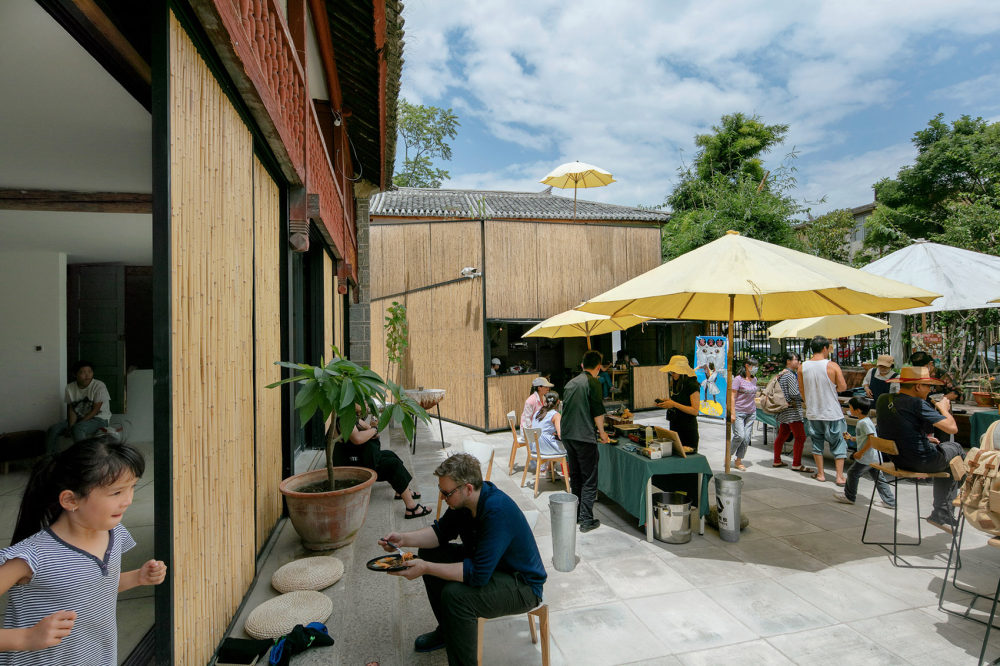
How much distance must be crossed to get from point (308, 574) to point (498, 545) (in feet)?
4.57

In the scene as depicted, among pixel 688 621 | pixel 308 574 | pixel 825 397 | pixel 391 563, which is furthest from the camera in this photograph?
pixel 825 397

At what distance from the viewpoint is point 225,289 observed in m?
2.54

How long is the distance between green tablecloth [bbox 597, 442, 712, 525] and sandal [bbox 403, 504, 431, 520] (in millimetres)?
2020

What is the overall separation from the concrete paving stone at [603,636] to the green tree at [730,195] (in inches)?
619

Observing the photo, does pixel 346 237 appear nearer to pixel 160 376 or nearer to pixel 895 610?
pixel 160 376

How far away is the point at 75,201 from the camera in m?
5.09

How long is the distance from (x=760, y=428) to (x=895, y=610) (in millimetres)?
7560

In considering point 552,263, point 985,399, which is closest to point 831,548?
point 985,399

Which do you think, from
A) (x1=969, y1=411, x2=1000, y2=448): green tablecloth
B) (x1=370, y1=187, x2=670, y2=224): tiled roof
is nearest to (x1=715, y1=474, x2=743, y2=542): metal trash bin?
(x1=969, y1=411, x2=1000, y2=448): green tablecloth

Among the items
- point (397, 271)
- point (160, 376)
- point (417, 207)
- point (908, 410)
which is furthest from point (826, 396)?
point (417, 207)

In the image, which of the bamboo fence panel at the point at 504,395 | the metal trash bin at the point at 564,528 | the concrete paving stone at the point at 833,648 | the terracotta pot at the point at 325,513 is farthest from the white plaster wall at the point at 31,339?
the concrete paving stone at the point at 833,648

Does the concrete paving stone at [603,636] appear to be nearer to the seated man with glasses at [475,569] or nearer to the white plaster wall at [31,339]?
the seated man with glasses at [475,569]

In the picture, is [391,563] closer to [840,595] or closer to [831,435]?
[840,595]

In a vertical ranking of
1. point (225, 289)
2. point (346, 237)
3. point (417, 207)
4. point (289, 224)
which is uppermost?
point (417, 207)
